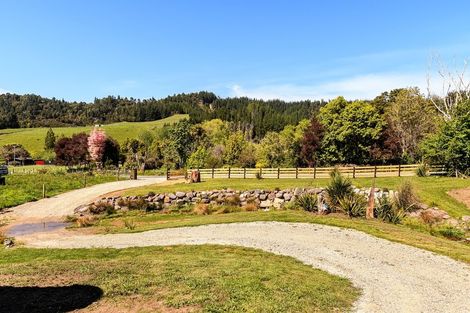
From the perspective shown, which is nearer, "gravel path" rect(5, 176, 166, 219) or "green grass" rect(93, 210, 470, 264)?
"green grass" rect(93, 210, 470, 264)

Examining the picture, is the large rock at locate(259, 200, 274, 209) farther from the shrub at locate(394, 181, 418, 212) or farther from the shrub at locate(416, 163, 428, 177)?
the shrub at locate(416, 163, 428, 177)

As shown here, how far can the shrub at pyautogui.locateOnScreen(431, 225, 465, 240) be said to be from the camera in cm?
2083

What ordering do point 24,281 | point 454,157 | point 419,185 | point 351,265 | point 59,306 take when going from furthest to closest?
1. point 454,157
2. point 419,185
3. point 351,265
4. point 24,281
5. point 59,306

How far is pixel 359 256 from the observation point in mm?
13953

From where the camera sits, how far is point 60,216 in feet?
103

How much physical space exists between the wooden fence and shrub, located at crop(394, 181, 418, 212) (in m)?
10.0

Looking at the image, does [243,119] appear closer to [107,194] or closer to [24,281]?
[107,194]

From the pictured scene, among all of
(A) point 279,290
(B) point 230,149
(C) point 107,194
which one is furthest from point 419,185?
(B) point 230,149

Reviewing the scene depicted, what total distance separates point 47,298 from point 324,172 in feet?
114

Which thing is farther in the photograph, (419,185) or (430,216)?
(419,185)

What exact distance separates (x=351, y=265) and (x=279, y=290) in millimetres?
4513

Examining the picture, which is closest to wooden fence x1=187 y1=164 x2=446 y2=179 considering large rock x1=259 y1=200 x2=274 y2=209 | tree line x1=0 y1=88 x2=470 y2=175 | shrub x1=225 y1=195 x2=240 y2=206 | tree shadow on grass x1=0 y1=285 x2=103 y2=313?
tree line x1=0 y1=88 x2=470 y2=175

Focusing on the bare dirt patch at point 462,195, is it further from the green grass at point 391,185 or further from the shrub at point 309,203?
the shrub at point 309,203

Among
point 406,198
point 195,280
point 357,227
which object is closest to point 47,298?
point 195,280
